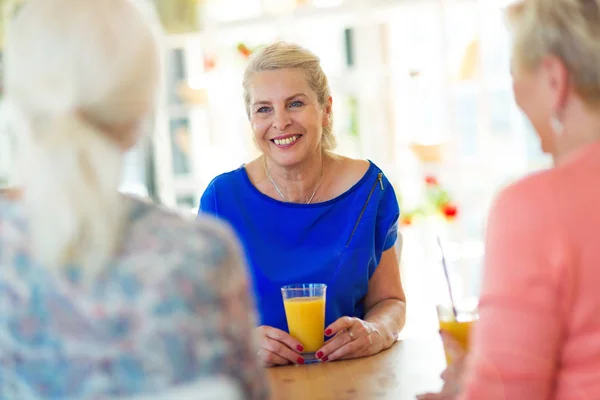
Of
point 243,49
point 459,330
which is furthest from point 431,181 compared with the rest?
point 459,330

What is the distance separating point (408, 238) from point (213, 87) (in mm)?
1693

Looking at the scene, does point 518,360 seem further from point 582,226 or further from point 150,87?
point 150,87

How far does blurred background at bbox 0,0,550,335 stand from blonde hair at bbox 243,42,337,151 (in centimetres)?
259

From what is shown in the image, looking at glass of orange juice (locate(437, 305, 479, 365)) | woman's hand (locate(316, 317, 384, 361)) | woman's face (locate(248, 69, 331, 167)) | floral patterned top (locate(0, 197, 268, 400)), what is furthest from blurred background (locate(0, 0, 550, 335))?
floral patterned top (locate(0, 197, 268, 400))

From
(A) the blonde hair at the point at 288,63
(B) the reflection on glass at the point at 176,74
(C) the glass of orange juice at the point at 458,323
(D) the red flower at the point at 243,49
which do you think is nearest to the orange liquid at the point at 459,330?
(C) the glass of orange juice at the point at 458,323

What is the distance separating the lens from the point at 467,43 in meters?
4.96

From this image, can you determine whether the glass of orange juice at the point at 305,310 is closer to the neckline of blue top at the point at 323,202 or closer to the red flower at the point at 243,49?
the neckline of blue top at the point at 323,202

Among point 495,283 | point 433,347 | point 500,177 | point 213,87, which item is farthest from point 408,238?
point 495,283

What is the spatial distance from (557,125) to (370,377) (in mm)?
735

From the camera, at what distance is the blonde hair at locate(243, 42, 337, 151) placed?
2281 mm

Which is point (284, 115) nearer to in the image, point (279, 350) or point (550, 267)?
point (279, 350)

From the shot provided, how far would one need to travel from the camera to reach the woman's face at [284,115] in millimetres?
2281

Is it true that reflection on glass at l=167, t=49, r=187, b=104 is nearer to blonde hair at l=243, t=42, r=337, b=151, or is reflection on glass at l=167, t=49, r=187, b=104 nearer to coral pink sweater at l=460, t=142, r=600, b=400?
blonde hair at l=243, t=42, r=337, b=151

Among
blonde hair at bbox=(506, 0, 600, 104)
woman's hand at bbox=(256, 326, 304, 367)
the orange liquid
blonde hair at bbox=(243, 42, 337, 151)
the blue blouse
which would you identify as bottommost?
woman's hand at bbox=(256, 326, 304, 367)
